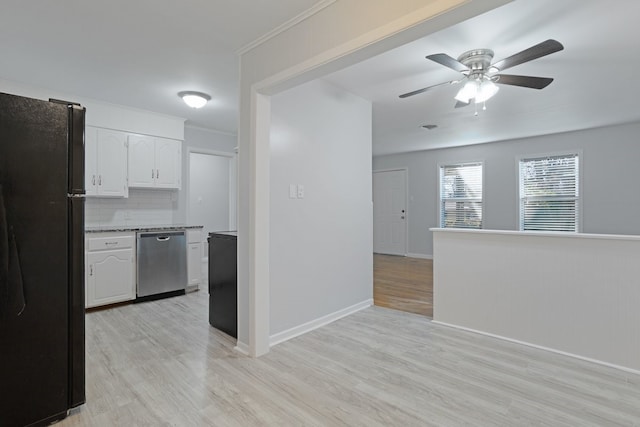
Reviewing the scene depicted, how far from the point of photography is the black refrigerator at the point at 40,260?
1546 mm

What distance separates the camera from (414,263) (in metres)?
6.57

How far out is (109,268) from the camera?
3.65 meters

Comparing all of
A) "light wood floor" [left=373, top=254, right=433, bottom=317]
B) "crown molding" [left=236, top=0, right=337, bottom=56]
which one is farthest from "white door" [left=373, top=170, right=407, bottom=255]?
"crown molding" [left=236, top=0, right=337, bottom=56]

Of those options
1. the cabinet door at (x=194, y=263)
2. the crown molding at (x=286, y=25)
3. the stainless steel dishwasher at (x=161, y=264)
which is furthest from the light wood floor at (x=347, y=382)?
the crown molding at (x=286, y=25)

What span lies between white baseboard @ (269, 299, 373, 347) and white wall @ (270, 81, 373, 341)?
0.05ft

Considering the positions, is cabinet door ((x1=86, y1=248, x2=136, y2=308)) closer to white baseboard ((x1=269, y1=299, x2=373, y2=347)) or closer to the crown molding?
white baseboard ((x1=269, y1=299, x2=373, y2=347))

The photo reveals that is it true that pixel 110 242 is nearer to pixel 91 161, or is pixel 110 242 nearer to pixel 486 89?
pixel 91 161

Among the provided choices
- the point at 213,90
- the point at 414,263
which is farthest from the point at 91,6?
the point at 414,263

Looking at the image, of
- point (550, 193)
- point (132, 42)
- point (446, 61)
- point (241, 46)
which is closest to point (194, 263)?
point (132, 42)

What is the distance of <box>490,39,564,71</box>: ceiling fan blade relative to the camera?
6.56 feet

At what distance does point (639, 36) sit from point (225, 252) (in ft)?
11.8

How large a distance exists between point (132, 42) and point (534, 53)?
286cm

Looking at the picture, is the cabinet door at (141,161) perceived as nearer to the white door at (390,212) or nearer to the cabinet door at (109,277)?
the cabinet door at (109,277)

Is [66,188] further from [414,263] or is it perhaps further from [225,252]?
[414,263]
